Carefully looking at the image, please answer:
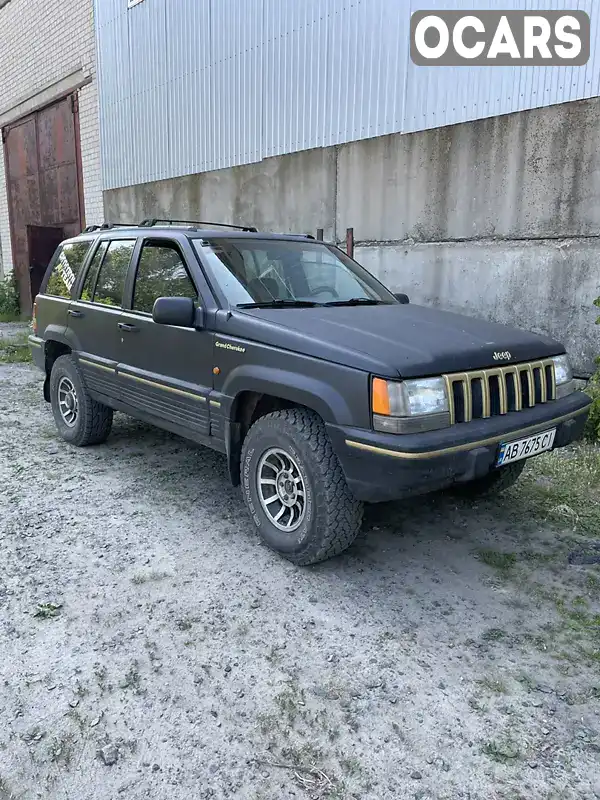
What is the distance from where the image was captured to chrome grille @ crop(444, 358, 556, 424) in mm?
2887

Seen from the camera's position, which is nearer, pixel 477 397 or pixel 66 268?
pixel 477 397

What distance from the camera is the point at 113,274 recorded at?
4559mm

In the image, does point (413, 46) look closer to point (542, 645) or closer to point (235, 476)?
point (235, 476)

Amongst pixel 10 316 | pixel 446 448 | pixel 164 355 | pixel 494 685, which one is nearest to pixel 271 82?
pixel 164 355

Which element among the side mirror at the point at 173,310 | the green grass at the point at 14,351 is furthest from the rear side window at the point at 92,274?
the green grass at the point at 14,351

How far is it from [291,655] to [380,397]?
1.18 m

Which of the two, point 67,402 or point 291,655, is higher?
point 67,402

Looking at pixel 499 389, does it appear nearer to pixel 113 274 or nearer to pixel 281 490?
pixel 281 490

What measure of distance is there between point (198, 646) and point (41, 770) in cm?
74

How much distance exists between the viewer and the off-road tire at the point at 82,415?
4.95 m

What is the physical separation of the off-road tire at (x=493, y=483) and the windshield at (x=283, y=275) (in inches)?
54.2

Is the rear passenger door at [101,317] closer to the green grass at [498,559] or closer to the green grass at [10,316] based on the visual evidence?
the green grass at [498,559]

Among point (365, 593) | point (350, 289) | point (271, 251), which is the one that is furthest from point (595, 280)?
point (365, 593)

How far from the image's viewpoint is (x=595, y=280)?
5223 mm
